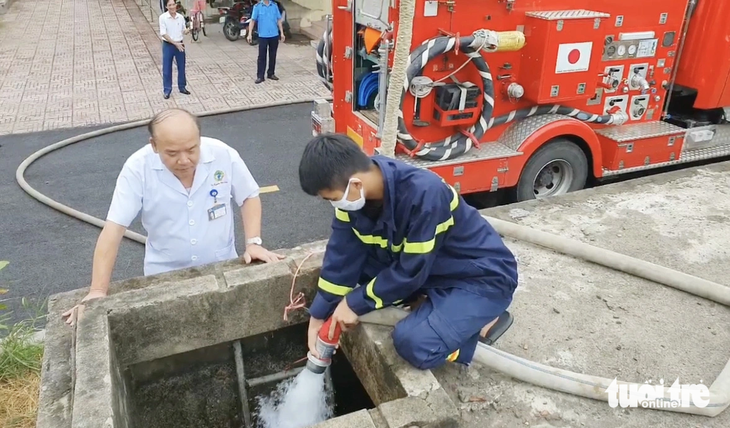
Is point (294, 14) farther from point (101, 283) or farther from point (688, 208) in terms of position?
point (101, 283)

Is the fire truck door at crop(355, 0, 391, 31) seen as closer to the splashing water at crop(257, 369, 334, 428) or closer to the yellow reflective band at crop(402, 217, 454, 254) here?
the yellow reflective band at crop(402, 217, 454, 254)

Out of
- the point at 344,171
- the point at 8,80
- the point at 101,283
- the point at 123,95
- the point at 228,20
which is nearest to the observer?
the point at 344,171

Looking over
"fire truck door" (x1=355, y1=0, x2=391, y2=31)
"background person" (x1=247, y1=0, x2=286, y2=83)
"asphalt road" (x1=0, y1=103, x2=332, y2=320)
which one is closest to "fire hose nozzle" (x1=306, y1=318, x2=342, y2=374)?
"asphalt road" (x1=0, y1=103, x2=332, y2=320)

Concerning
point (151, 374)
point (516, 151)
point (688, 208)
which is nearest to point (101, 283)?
point (151, 374)

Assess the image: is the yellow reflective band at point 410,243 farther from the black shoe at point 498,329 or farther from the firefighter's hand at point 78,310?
the firefighter's hand at point 78,310

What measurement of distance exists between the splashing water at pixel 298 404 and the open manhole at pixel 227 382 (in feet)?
0.16

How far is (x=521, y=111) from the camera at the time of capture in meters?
5.23

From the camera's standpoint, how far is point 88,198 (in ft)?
20.9

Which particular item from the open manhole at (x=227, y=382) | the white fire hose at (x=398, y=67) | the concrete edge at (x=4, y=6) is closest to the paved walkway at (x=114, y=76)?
the concrete edge at (x=4, y=6)

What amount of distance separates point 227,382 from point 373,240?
1367 millimetres

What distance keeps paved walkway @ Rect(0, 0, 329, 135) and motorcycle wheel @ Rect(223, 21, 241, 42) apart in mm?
219

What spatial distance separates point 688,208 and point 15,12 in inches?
998

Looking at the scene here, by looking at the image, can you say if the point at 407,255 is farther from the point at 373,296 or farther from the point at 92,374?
the point at 92,374

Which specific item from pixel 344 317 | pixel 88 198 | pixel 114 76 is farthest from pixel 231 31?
pixel 344 317
